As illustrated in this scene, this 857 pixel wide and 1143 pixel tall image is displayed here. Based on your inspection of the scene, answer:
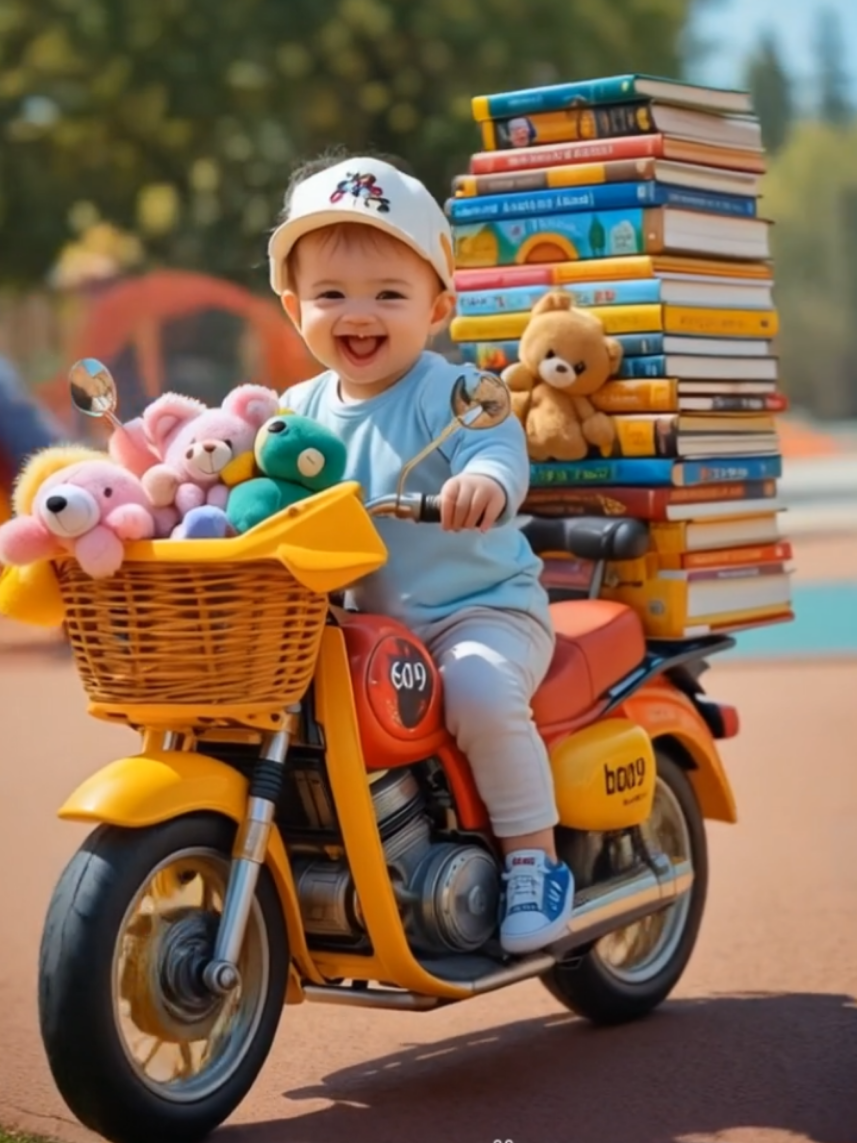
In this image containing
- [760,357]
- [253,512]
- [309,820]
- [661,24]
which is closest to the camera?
[253,512]

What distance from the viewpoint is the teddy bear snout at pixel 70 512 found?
3980 millimetres

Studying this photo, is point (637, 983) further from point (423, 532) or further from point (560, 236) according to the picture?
point (560, 236)

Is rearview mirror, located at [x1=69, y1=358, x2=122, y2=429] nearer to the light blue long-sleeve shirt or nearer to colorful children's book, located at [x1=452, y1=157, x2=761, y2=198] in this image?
the light blue long-sleeve shirt

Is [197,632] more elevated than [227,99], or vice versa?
[227,99]

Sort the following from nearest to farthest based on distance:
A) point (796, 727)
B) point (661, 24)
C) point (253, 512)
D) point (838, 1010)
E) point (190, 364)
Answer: point (253, 512)
point (838, 1010)
point (796, 727)
point (190, 364)
point (661, 24)

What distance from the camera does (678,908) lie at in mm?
5484

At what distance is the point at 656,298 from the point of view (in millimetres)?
5477

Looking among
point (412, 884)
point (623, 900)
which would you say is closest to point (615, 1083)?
point (623, 900)

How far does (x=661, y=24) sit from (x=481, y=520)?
33.0 m

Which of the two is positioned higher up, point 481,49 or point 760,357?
point 481,49

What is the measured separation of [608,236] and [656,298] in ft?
0.76

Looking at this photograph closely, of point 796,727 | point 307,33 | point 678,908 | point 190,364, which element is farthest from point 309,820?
point 307,33

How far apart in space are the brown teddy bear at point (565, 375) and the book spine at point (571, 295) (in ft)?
0.18

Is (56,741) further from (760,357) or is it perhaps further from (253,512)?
(253,512)
